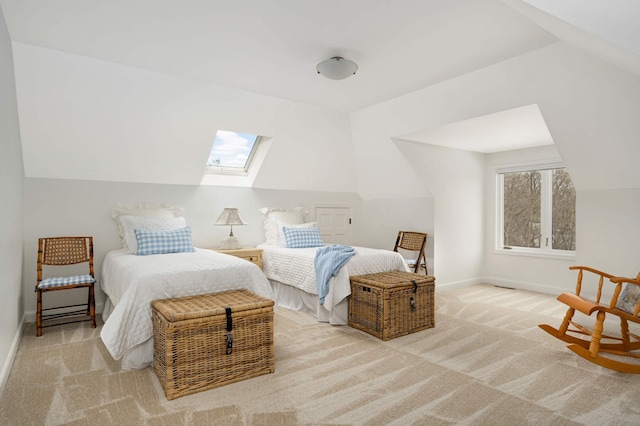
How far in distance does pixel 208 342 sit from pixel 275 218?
2816 millimetres

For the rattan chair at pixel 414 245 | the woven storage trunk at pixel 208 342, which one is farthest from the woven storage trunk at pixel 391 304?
the rattan chair at pixel 414 245

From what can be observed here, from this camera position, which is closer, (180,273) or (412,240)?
(180,273)

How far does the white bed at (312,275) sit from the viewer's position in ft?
11.7

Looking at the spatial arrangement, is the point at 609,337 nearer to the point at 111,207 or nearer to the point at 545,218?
the point at 545,218

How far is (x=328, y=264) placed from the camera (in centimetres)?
358

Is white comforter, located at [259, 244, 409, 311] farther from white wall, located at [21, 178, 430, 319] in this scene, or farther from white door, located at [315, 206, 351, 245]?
white door, located at [315, 206, 351, 245]

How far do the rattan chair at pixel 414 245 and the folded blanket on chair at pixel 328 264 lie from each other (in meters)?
1.50

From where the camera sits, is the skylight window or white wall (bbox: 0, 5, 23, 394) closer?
white wall (bbox: 0, 5, 23, 394)

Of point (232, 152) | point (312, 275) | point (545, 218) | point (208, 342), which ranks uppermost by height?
point (232, 152)

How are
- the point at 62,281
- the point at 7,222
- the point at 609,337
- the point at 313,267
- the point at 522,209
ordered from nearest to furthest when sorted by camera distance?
the point at 7,222, the point at 609,337, the point at 62,281, the point at 313,267, the point at 522,209

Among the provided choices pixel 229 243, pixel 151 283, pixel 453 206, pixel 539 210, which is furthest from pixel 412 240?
pixel 151 283

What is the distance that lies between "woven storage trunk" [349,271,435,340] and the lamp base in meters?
1.73

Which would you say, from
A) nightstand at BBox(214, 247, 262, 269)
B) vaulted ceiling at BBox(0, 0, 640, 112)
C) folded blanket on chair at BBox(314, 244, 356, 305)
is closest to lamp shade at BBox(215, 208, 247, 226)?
nightstand at BBox(214, 247, 262, 269)

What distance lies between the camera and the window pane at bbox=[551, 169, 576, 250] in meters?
4.90
